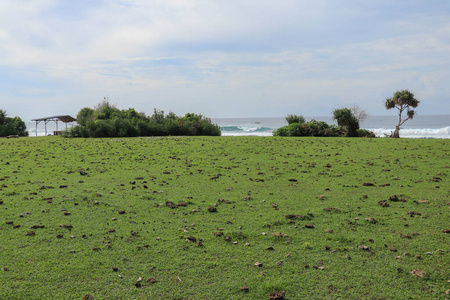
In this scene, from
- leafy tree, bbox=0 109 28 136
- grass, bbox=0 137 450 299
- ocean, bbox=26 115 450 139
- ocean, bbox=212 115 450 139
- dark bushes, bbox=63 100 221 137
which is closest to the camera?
grass, bbox=0 137 450 299

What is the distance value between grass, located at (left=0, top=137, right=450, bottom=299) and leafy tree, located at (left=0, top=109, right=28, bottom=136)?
33735 mm

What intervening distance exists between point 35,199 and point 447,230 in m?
7.93

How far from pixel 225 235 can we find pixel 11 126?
42890mm

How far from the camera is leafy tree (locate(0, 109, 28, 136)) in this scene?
3970 cm

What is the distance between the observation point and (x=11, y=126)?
40594 millimetres

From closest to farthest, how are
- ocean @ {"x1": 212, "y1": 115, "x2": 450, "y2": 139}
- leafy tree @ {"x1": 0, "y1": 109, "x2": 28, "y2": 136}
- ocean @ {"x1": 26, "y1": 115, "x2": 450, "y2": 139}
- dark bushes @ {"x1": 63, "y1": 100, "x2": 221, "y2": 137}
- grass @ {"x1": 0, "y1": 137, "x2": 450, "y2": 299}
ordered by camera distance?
1. grass @ {"x1": 0, "y1": 137, "x2": 450, "y2": 299}
2. dark bushes @ {"x1": 63, "y1": 100, "x2": 221, "y2": 137}
3. leafy tree @ {"x1": 0, "y1": 109, "x2": 28, "y2": 136}
4. ocean @ {"x1": 212, "y1": 115, "x2": 450, "y2": 139}
5. ocean @ {"x1": 26, "y1": 115, "x2": 450, "y2": 139}

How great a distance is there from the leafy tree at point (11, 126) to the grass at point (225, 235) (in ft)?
111

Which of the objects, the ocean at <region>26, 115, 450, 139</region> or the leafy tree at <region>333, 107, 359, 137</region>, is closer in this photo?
the leafy tree at <region>333, 107, 359, 137</region>

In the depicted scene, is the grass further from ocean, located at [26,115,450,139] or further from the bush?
ocean, located at [26,115,450,139]

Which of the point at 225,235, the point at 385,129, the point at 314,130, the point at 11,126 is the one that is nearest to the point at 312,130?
the point at 314,130

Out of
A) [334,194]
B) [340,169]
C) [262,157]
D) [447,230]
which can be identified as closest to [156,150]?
[262,157]

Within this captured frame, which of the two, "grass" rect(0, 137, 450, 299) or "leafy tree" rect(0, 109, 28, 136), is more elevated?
"leafy tree" rect(0, 109, 28, 136)

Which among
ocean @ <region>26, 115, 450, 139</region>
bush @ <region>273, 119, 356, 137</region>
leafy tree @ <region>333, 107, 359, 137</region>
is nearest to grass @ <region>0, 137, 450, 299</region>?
bush @ <region>273, 119, 356, 137</region>

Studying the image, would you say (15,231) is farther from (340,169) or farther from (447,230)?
(340,169)
